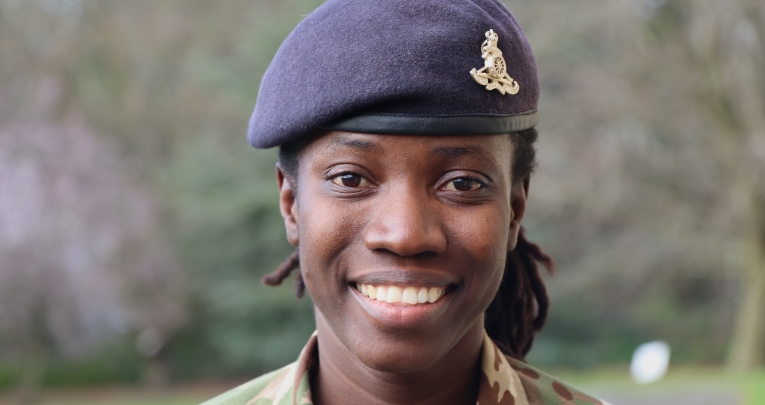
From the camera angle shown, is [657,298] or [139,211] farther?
[657,298]

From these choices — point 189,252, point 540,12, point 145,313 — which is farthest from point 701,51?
point 145,313

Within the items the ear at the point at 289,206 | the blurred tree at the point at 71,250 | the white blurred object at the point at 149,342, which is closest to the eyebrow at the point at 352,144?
the ear at the point at 289,206

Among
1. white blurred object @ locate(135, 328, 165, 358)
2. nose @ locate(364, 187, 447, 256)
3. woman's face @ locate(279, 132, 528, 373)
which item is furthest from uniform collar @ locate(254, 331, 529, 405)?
white blurred object @ locate(135, 328, 165, 358)

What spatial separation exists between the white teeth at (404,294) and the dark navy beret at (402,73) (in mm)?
379

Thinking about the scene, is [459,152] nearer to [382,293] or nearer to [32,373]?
[382,293]

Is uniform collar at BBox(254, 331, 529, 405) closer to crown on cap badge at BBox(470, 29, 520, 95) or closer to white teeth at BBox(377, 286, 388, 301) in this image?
white teeth at BBox(377, 286, 388, 301)

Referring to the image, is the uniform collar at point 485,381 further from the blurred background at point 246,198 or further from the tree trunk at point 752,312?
the tree trunk at point 752,312

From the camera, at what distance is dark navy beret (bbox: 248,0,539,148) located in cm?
214

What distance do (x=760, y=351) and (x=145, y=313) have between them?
12.0m

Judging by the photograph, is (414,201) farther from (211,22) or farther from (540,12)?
(211,22)

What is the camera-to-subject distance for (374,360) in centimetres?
217

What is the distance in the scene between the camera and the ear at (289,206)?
242 centimetres

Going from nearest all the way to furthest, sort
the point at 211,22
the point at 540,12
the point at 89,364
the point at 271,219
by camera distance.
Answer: the point at 540,12 → the point at 271,219 → the point at 89,364 → the point at 211,22

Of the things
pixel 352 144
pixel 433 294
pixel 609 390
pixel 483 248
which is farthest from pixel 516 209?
pixel 609 390
